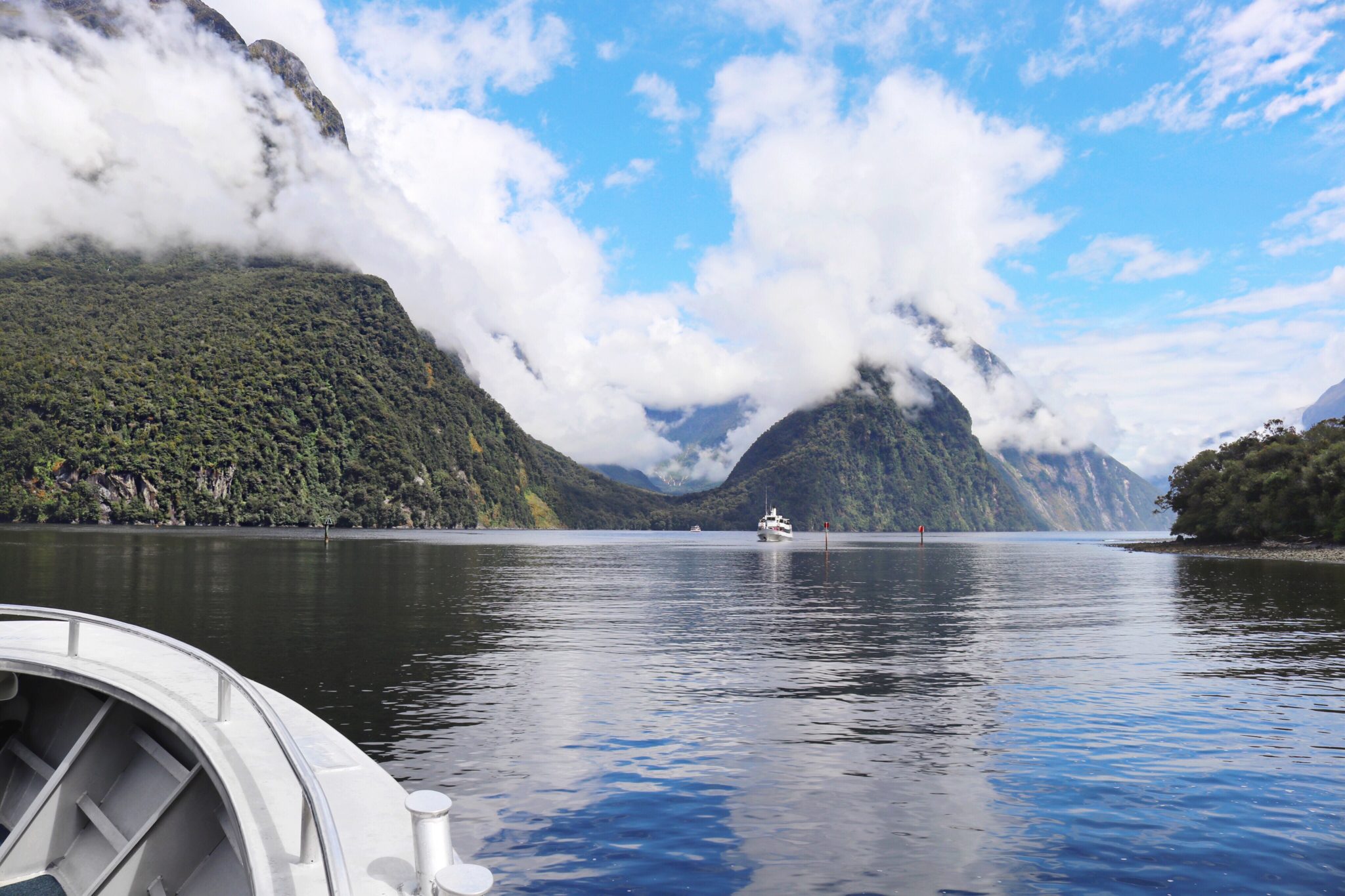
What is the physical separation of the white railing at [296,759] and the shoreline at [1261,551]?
11528 centimetres

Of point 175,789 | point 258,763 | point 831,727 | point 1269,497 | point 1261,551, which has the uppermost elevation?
point 1269,497

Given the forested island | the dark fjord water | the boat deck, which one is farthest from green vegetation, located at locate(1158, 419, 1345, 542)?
the boat deck

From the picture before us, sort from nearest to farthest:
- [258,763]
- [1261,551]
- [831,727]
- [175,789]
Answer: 1. [258,763]
2. [175,789]
3. [831,727]
4. [1261,551]

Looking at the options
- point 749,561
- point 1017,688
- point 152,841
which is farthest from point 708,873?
point 749,561

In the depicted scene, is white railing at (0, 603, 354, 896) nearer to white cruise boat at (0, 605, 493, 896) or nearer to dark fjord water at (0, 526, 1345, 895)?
white cruise boat at (0, 605, 493, 896)

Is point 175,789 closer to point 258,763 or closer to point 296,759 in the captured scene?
point 258,763

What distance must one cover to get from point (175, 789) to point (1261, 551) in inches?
5408

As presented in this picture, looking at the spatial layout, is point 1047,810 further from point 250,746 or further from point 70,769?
point 70,769

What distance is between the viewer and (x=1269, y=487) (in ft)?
389

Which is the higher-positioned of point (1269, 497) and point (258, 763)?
point (1269, 497)

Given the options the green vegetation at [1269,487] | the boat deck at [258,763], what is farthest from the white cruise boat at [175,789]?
the green vegetation at [1269,487]

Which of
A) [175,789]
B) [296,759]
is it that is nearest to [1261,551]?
[175,789]

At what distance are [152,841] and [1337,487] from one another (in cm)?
13835

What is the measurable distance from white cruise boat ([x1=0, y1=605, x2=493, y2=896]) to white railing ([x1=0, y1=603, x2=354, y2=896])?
3 centimetres
